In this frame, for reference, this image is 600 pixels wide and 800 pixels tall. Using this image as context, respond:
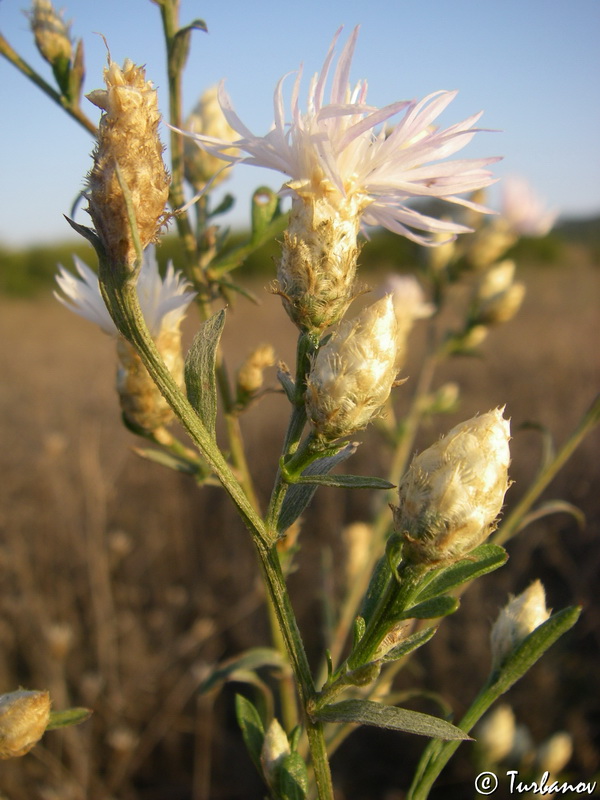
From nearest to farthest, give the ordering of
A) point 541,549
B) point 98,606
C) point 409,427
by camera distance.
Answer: point 409,427, point 98,606, point 541,549

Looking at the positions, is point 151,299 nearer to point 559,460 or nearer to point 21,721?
point 21,721

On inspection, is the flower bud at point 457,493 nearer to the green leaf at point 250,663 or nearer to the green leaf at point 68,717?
the green leaf at point 68,717

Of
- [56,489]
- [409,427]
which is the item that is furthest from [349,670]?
[56,489]

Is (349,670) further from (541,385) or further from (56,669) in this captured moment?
(541,385)

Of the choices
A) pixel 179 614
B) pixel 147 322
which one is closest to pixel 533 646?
pixel 147 322

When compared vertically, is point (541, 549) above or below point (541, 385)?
below
